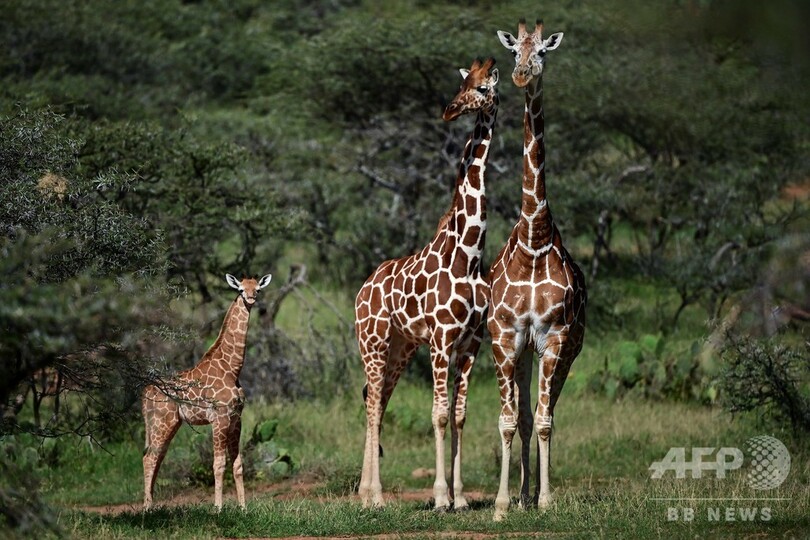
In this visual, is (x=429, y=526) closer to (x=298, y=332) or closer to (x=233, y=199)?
(x=233, y=199)

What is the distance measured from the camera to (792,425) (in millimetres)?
14031

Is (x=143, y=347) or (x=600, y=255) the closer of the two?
(x=143, y=347)

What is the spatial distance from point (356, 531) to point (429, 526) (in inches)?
24.5

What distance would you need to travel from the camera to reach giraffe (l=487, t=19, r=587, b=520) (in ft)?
35.7

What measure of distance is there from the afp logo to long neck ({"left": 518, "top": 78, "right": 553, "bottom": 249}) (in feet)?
11.2

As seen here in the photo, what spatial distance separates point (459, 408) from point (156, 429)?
8.69ft

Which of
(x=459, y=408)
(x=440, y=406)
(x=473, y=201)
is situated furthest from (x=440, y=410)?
(x=473, y=201)

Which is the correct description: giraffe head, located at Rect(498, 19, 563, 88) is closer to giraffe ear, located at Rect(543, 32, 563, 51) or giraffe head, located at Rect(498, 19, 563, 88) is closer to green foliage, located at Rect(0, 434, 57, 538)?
giraffe ear, located at Rect(543, 32, 563, 51)

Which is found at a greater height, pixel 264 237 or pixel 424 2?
pixel 424 2

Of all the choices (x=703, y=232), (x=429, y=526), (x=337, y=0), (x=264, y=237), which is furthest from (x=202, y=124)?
(x=429, y=526)

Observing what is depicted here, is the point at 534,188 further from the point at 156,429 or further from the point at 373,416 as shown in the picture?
the point at 156,429

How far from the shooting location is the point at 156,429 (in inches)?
453

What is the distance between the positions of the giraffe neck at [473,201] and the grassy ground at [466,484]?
2.23m

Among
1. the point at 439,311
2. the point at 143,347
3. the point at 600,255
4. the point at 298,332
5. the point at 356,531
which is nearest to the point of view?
the point at 356,531
